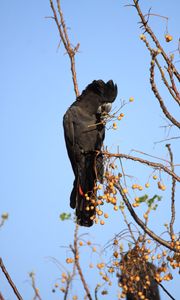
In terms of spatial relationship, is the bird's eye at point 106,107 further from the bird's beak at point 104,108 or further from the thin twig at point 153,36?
the thin twig at point 153,36

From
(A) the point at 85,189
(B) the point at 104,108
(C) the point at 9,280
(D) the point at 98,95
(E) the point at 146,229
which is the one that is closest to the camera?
(C) the point at 9,280

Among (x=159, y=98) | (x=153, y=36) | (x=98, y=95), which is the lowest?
(x=159, y=98)

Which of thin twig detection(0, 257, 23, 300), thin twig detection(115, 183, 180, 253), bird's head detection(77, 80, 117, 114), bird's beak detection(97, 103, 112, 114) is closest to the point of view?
thin twig detection(0, 257, 23, 300)

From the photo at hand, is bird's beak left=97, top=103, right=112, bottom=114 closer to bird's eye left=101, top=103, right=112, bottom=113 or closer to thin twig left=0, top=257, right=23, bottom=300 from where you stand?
bird's eye left=101, top=103, right=112, bottom=113

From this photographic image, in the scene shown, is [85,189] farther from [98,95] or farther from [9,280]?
Answer: [9,280]

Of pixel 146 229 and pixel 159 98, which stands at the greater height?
pixel 159 98

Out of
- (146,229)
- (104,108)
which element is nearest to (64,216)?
(146,229)

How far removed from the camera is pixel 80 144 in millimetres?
4367

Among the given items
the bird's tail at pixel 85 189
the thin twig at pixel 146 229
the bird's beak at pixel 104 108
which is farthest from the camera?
the bird's beak at pixel 104 108

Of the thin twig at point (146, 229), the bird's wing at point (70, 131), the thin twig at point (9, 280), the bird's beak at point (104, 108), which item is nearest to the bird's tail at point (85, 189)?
the bird's wing at point (70, 131)

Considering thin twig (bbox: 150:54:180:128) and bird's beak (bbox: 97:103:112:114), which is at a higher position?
bird's beak (bbox: 97:103:112:114)

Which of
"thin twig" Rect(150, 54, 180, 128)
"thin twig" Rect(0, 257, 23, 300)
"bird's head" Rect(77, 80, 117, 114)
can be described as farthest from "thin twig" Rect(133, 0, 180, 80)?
"bird's head" Rect(77, 80, 117, 114)

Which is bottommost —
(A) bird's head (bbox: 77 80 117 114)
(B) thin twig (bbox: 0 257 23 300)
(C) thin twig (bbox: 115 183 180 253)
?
(B) thin twig (bbox: 0 257 23 300)

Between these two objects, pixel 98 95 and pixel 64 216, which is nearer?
pixel 64 216
